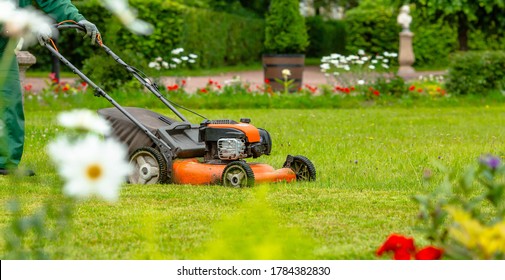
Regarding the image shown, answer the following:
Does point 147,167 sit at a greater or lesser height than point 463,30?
lesser

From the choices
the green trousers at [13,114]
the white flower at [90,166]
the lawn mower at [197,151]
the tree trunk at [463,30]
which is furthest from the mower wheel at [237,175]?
the tree trunk at [463,30]

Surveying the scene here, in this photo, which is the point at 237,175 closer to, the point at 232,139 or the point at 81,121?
the point at 232,139

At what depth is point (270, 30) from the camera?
16.8m

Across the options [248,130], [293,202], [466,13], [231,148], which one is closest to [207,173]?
[231,148]

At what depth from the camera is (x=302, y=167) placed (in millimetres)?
6230

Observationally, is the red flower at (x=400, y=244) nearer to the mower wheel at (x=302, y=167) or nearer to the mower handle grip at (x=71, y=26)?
the mower wheel at (x=302, y=167)

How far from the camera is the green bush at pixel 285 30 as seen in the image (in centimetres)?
1666

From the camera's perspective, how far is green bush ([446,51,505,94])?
13609 millimetres

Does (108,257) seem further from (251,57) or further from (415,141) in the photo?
(251,57)

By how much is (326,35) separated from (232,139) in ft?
82.9

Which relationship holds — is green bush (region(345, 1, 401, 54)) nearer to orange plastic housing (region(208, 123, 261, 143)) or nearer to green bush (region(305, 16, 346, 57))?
green bush (region(305, 16, 346, 57))

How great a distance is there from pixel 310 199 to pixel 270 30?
11557 millimetres

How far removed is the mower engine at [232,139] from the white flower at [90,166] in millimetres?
3556
